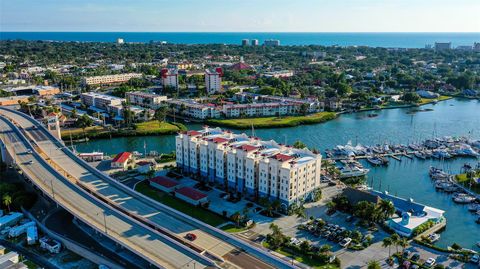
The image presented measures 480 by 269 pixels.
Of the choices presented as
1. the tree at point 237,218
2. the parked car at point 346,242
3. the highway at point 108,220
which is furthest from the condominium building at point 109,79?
the parked car at point 346,242

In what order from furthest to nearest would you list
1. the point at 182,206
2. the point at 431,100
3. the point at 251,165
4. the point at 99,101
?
the point at 431,100
the point at 99,101
the point at 251,165
the point at 182,206

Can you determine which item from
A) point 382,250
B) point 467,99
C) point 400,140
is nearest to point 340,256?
point 382,250

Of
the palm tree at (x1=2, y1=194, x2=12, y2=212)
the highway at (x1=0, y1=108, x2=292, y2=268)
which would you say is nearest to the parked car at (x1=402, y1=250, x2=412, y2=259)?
the highway at (x1=0, y1=108, x2=292, y2=268)

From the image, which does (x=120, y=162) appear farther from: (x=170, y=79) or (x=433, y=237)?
(x=170, y=79)

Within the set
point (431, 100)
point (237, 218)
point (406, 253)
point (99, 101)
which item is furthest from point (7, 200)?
point (431, 100)

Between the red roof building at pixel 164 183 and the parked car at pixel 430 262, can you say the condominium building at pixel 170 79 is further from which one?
the parked car at pixel 430 262

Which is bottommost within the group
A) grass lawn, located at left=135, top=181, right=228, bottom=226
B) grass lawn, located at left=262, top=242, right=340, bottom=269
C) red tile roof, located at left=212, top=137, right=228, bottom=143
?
grass lawn, located at left=262, top=242, right=340, bottom=269

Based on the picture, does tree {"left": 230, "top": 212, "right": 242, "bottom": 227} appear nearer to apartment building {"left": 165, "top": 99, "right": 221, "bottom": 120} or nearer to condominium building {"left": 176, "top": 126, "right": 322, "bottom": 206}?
condominium building {"left": 176, "top": 126, "right": 322, "bottom": 206}
